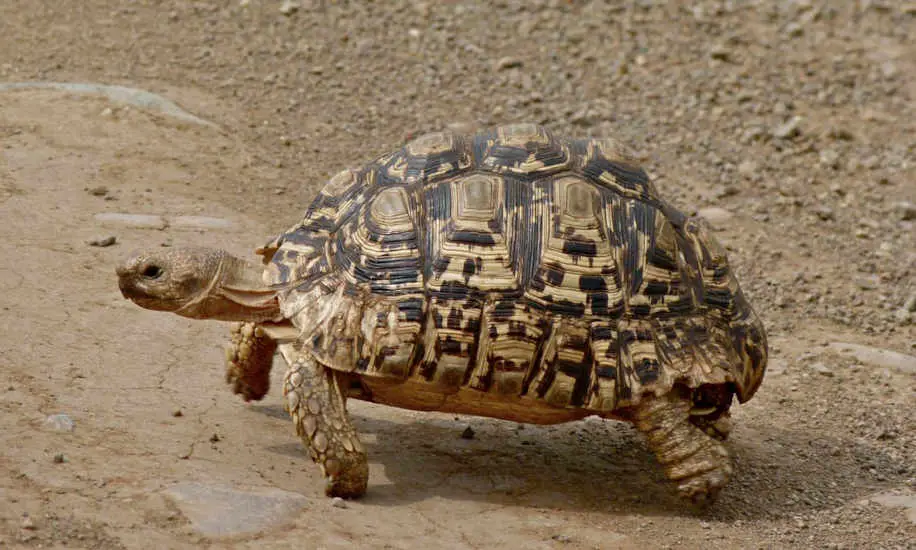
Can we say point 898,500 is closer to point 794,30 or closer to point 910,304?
point 910,304

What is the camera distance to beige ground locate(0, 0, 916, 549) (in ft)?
16.3

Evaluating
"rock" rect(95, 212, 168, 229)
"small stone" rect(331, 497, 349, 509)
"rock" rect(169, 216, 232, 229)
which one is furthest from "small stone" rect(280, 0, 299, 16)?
"small stone" rect(331, 497, 349, 509)

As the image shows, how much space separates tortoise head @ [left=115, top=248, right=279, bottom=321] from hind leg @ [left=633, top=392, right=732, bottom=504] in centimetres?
174

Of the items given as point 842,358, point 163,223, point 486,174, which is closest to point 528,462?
point 486,174

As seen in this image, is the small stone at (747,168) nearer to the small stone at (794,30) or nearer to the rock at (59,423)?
the small stone at (794,30)

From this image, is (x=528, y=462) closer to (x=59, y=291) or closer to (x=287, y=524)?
(x=287, y=524)

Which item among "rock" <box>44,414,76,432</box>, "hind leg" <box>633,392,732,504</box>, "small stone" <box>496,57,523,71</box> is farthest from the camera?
"small stone" <box>496,57,523,71</box>

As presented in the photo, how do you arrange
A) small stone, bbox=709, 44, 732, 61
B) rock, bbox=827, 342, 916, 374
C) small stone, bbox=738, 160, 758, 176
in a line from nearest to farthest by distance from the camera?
rock, bbox=827, 342, 916, 374 < small stone, bbox=738, 160, 758, 176 < small stone, bbox=709, 44, 732, 61

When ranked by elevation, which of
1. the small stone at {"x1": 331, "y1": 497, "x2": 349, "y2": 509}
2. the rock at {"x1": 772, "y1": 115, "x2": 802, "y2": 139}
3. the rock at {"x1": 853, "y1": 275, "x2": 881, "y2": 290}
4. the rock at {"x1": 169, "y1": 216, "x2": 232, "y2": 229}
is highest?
the rock at {"x1": 772, "y1": 115, "x2": 802, "y2": 139}

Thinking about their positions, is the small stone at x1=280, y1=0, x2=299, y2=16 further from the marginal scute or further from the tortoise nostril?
the tortoise nostril

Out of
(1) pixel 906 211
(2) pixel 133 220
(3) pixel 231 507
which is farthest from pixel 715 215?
(3) pixel 231 507

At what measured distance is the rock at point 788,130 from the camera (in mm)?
10461

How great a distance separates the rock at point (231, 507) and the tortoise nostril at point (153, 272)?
3.50ft

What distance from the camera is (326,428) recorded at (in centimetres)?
497
